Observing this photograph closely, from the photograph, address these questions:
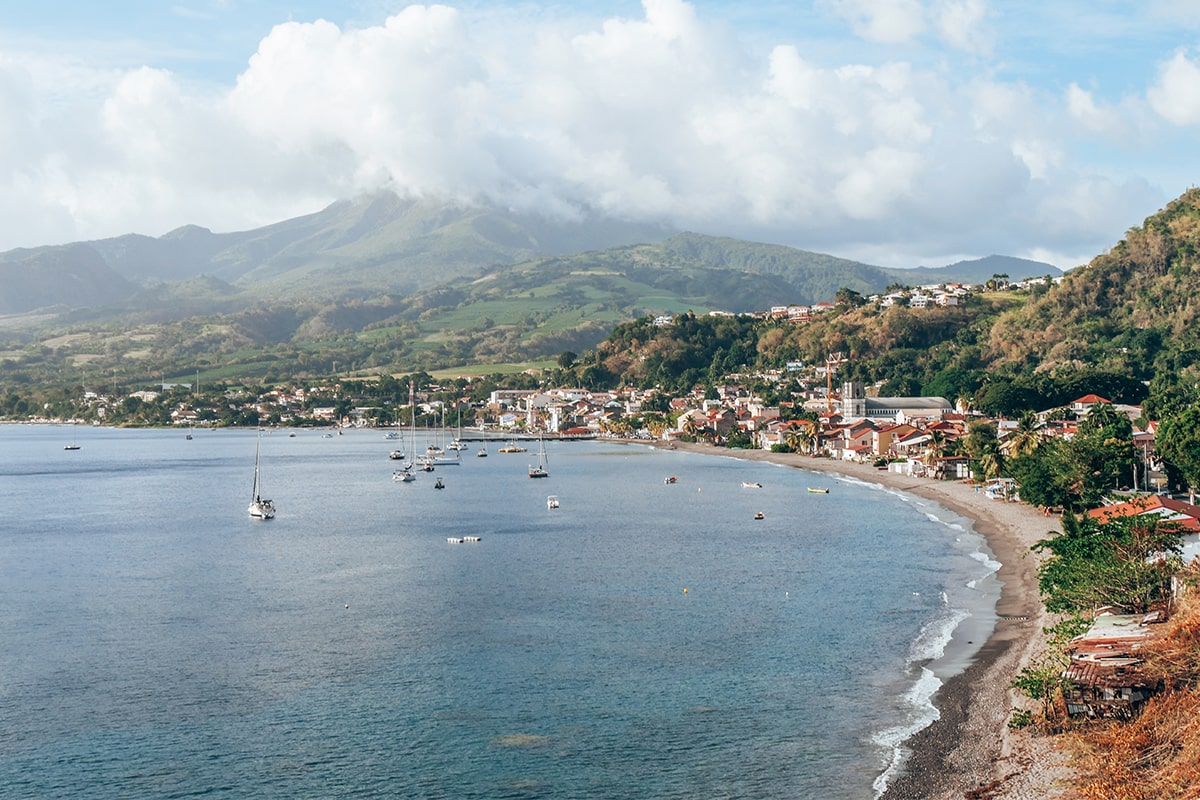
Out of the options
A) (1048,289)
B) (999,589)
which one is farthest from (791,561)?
(1048,289)

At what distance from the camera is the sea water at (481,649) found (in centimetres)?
2480

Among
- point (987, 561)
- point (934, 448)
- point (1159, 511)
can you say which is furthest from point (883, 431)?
point (1159, 511)

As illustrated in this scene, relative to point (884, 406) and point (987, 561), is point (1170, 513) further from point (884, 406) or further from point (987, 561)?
point (884, 406)

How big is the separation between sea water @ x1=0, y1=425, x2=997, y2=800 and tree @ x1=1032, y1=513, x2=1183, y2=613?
279 cm

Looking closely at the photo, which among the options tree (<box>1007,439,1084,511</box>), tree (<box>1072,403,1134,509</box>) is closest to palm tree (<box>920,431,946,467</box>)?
tree (<box>1007,439,1084,511</box>)

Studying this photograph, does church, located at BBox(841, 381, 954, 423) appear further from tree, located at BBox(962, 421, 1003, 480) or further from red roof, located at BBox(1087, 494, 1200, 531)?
red roof, located at BBox(1087, 494, 1200, 531)

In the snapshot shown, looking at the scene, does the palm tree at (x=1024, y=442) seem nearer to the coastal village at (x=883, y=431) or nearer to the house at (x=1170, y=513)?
the coastal village at (x=883, y=431)

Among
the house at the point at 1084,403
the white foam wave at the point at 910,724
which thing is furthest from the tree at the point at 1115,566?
the house at the point at 1084,403

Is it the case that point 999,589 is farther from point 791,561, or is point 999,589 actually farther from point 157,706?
point 157,706

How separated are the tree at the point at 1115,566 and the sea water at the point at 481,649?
9.14ft

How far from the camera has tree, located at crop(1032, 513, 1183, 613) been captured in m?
32.5

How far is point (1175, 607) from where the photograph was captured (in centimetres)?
3017

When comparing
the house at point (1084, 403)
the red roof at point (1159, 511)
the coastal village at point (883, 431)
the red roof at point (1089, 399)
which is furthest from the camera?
the red roof at point (1089, 399)

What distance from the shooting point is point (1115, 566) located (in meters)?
33.1
